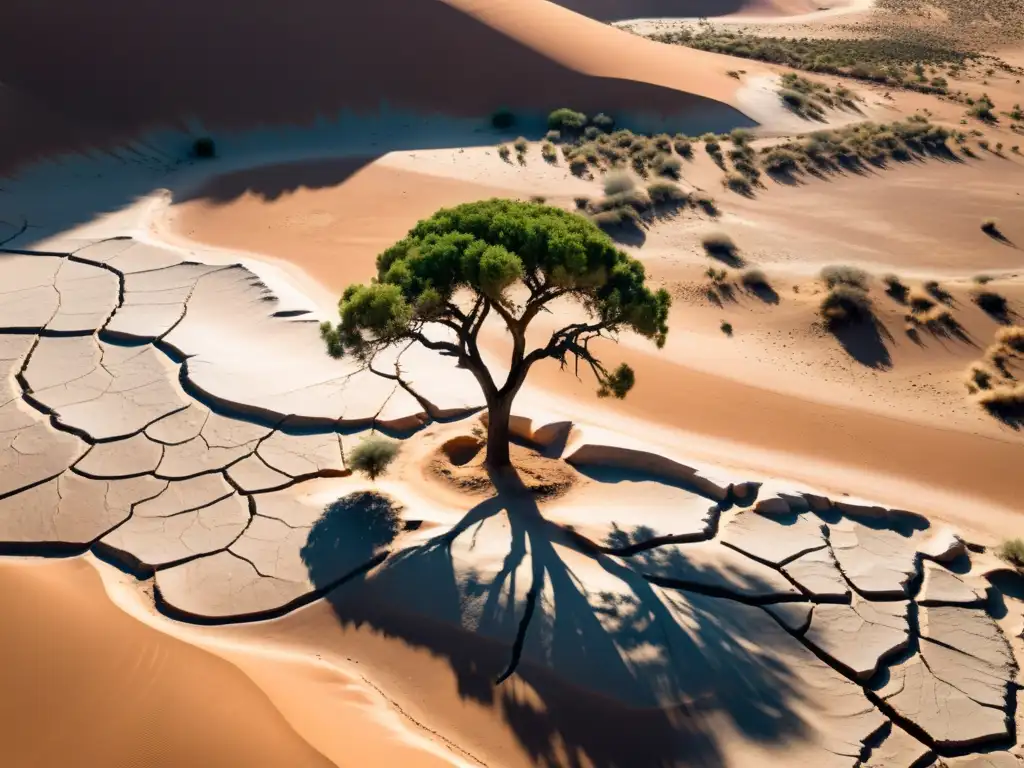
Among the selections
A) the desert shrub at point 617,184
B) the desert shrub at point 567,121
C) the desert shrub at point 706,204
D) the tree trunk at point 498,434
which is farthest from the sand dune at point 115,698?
the desert shrub at point 567,121

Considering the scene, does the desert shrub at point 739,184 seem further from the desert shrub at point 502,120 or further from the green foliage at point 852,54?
the green foliage at point 852,54

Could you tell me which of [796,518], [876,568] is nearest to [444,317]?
[796,518]

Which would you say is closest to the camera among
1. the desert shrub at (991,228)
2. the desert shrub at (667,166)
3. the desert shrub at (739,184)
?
the desert shrub at (991,228)

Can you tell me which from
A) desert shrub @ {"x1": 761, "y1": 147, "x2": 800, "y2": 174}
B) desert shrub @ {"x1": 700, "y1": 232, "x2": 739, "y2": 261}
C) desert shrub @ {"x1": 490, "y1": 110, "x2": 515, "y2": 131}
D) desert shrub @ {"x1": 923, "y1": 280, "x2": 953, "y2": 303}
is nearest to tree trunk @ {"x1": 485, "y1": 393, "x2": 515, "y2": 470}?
desert shrub @ {"x1": 700, "y1": 232, "x2": 739, "y2": 261}

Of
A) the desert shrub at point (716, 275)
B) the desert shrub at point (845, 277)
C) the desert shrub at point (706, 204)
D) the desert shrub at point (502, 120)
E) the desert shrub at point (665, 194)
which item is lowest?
the desert shrub at point (716, 275)

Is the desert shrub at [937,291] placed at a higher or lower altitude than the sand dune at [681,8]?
lower

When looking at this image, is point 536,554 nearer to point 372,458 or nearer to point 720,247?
point 372,458

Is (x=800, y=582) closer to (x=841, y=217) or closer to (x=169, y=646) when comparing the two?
(x=169, y=646)
